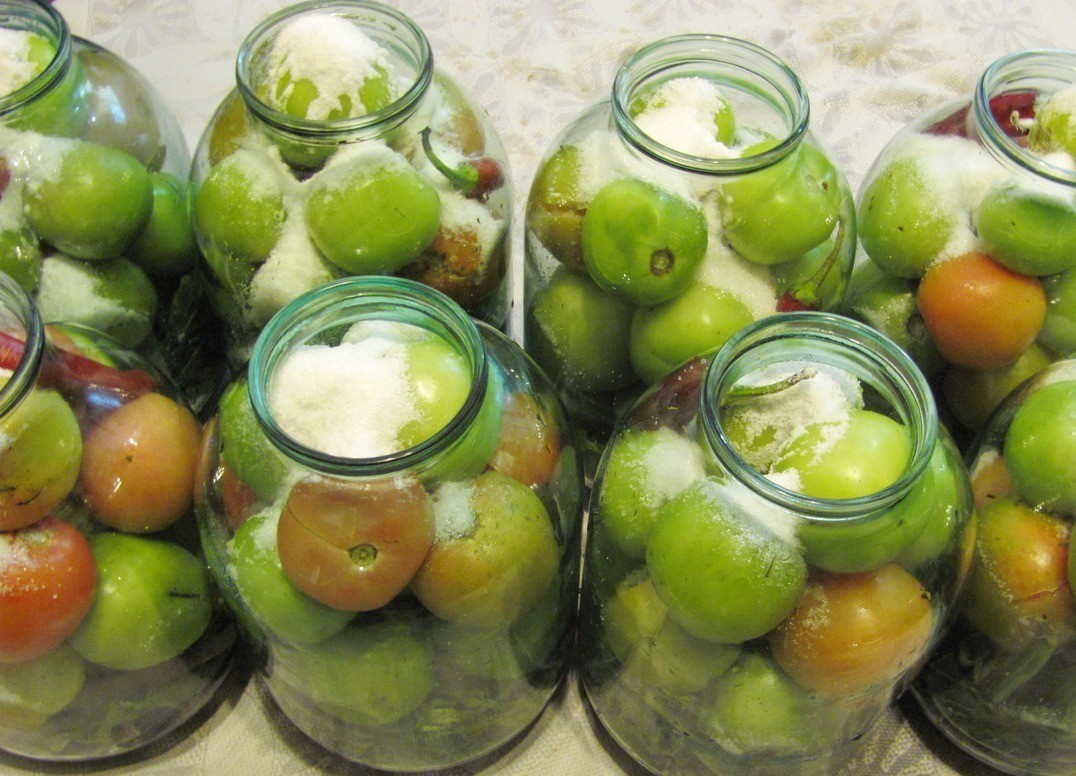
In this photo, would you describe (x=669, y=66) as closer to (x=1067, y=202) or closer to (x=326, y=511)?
(x=1067, y=202)

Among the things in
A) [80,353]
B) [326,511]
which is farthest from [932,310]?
[80,353]

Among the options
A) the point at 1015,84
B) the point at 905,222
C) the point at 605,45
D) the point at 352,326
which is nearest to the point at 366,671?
the point at 352,326

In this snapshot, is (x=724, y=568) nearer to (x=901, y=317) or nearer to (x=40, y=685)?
(x=901, y=317)

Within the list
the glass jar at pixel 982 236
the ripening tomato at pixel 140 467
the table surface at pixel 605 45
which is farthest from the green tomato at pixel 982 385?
the ripening tomato at pixel 140 467

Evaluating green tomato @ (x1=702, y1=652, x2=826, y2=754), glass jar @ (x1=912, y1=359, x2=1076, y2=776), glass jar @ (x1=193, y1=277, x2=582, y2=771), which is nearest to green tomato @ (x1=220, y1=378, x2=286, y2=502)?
glass jar @ (x1=193, y1=277, x2=582, y2=771)

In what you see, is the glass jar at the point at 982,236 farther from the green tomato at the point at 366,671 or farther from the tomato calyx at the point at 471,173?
the green tomato at the point at 366,671

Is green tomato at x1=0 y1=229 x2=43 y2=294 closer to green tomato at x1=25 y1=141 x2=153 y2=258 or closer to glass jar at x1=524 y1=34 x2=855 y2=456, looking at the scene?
green tomato at x1=25 y1=141 x2=153 y2=258

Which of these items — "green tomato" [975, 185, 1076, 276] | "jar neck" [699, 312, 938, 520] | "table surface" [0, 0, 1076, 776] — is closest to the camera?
"jar neck" [699, 312, 938, 520]

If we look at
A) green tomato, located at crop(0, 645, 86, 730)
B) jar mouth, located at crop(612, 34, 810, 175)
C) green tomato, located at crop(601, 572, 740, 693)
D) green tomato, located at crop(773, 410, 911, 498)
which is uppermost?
jar mouth, located at crop(612, 34, 810, 175)
